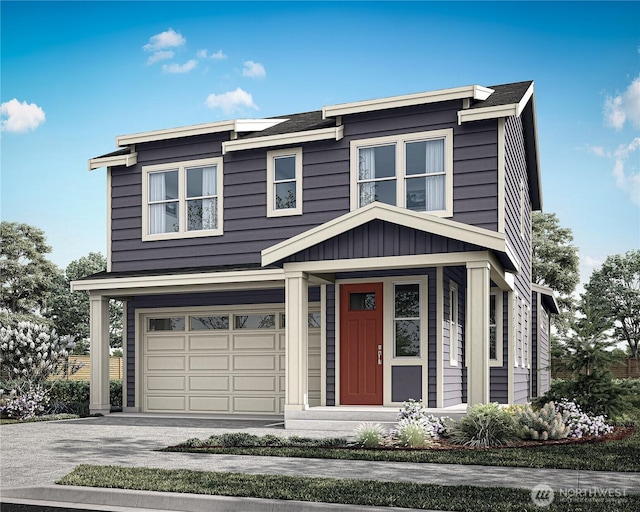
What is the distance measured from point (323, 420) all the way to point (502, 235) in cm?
479

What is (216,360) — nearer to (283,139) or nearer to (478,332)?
(283,139)

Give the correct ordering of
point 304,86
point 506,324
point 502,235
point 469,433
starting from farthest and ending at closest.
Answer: point 304,86 < point 506,324 < point 502,235 < point 469,433

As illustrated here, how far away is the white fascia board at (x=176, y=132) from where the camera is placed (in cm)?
1830

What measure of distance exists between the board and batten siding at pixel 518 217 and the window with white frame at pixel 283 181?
466 centimetres

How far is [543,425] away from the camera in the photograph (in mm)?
12039

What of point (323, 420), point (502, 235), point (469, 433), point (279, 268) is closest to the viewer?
point (469, 433)

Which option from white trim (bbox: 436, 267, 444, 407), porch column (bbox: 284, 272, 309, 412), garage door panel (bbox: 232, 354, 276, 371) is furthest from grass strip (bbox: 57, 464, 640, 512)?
garage door panel (bbox: 232, 354, 276, 371)

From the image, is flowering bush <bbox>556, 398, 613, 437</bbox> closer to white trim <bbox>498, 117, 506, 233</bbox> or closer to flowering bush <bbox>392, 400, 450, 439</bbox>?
flowering bush <bbox>392, 400, 450, 439</bbox>

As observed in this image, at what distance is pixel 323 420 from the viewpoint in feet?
47.8

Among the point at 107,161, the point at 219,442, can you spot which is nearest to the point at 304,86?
the point at 107,161

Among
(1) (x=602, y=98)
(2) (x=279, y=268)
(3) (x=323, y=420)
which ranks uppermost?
(1) (x=602, y=98)

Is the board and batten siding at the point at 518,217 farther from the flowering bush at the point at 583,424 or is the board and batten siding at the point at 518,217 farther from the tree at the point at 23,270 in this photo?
the tree at the point at 23,270

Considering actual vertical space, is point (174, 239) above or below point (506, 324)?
above

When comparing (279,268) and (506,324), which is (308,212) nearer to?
(279,268)
